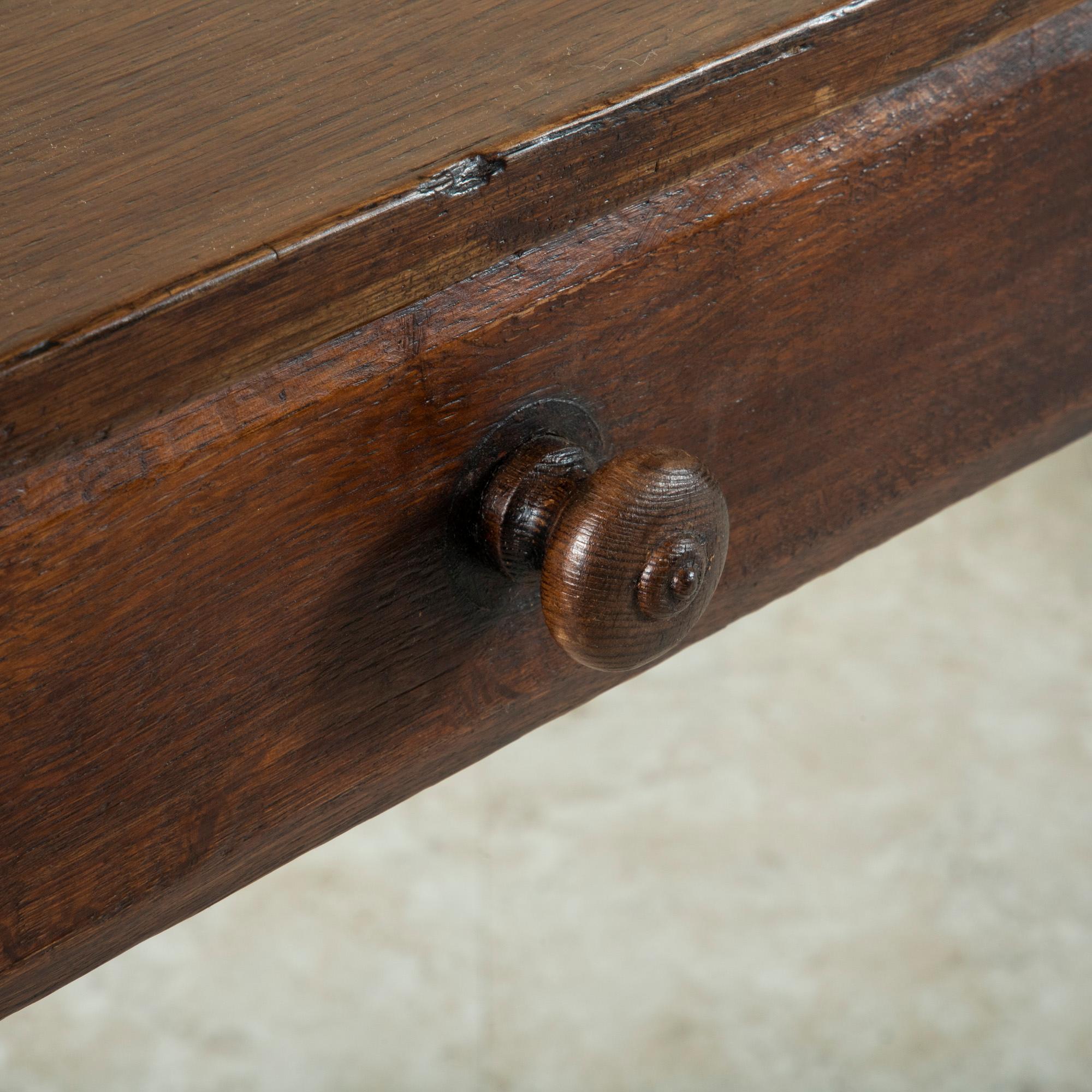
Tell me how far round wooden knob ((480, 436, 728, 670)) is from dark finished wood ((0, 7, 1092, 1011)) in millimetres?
23

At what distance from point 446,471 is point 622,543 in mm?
53

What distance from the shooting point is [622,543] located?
349mm

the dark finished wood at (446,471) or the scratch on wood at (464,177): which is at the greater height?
the scratch on wood at (464,177)

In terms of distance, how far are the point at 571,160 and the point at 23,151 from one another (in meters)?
0.14

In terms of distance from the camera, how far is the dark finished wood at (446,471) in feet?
1.09

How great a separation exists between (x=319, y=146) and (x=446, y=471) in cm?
8

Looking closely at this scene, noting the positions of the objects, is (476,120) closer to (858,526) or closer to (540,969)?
(858,526)

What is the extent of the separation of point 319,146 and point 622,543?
118mm

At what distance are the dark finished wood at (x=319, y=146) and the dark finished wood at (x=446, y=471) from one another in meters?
0.01

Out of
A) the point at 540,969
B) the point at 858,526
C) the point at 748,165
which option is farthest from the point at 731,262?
the point at 540,969

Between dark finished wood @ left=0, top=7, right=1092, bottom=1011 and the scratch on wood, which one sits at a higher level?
the scratch on wood

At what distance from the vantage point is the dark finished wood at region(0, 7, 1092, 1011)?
0.33m

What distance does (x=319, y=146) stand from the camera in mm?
353

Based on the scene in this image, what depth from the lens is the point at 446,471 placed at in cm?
37
